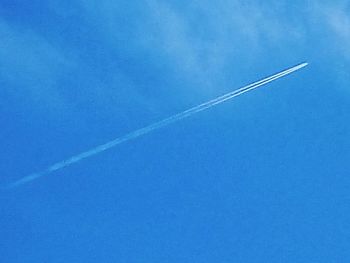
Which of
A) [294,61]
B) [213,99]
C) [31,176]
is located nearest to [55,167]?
[31,176]

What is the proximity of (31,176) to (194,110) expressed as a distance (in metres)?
1.67

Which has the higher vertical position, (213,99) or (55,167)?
(213,99)

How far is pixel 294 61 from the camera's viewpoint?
543 centimetres

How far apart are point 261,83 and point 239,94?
0.81 ft

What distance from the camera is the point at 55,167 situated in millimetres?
5234

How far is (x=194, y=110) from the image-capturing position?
5371 millimetres

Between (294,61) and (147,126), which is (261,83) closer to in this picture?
(294,61)

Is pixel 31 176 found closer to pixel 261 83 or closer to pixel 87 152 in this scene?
pixel 87 152

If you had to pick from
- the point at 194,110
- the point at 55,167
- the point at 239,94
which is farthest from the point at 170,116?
the point at 55,167

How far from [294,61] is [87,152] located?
2200 millimetres

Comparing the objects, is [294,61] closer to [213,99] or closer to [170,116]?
[213,99]

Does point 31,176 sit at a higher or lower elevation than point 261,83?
lower

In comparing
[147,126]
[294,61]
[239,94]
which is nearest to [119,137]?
[147,126]

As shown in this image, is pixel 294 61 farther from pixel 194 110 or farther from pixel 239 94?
pixel 194 110
